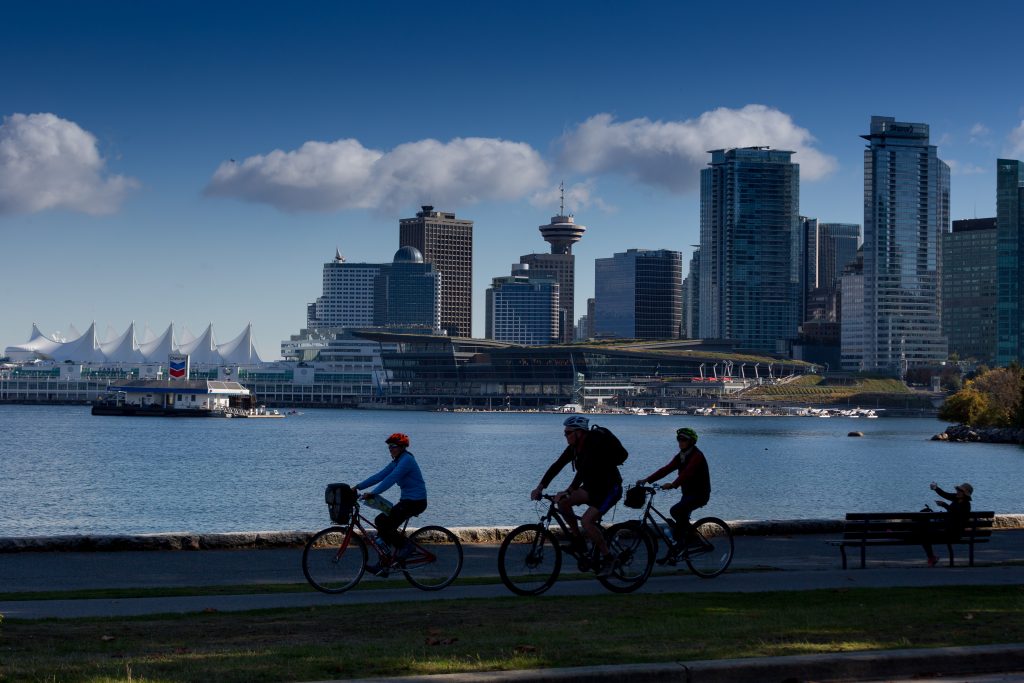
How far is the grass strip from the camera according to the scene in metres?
10.0

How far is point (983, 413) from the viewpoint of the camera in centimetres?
11450

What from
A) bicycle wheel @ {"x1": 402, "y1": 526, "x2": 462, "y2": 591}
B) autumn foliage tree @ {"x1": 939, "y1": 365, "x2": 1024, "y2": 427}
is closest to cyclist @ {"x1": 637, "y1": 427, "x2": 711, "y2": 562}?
bicycle wheel @ {"x1": 402, "y1": 526, "x2": 462, "y2": 591}

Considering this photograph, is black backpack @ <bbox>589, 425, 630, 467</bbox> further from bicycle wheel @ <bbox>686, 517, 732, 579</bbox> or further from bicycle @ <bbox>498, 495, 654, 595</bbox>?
bicycle wheel @ <bbox>686, 517, 732, 579</bbox>

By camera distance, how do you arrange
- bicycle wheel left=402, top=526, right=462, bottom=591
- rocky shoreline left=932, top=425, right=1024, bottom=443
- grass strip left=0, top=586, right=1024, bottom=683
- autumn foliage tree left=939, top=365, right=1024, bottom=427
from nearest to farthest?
grass strip left=0, top=586, right=1024, bottom=683, bicycle wheel left=402, top=526, right=462, bottom=591, rocky shoreline left=932, top=425, right=1024, bottom=443, autumn foliage tree left=939, top=365, right=1024, bottom=427

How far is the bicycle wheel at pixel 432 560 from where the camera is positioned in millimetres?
14734

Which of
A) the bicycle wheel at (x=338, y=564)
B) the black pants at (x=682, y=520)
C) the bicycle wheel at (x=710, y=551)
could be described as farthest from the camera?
the bicycle wheel at (x=710, y=551)

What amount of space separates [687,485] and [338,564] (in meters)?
4.03

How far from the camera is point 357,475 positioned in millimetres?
62344

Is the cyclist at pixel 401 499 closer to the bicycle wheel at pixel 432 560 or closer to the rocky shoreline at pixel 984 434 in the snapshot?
the bicycle wheel at pixel 432 560

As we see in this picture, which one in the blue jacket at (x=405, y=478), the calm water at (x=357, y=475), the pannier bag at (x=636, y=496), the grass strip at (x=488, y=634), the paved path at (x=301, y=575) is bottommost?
the calm water at (x=357, y=475)

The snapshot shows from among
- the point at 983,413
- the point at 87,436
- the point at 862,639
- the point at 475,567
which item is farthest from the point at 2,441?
the point at 862,639

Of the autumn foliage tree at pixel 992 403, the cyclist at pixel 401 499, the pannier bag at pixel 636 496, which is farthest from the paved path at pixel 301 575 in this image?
the autumn foliage tree at pixel 992 403

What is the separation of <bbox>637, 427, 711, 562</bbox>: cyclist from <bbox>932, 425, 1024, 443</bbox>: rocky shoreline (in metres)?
89.4

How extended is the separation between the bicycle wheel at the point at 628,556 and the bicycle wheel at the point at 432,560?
1590mm
